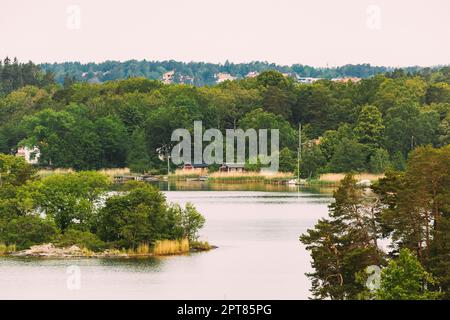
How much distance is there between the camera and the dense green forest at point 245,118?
248 ft

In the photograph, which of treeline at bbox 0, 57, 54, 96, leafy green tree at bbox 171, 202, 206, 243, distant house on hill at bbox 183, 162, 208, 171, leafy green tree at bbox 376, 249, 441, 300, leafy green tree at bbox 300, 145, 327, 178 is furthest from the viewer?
treeline at bbox 0, 57, 54, 96

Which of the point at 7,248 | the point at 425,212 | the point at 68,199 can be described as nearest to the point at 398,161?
the point at 68,199

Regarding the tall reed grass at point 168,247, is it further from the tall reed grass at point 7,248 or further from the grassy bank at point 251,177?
the grassy bank at point 251,177

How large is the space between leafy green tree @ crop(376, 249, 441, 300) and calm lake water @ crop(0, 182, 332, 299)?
19.8 ft

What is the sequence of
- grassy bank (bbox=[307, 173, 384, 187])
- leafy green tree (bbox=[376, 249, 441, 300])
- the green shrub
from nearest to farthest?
leafy green tree (bbox=[376, 249, 441, 300]), the green shrub, grassy bank (bbox=[307, 173, 384, 187])

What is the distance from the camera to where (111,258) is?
32.0 metres

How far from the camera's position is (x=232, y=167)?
76812 mm

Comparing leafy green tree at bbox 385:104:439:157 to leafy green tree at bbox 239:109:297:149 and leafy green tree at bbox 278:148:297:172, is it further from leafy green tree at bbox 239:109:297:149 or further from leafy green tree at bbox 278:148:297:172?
leafy green tree at bbox 278:148:297:172

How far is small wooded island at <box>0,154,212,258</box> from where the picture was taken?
3269cm

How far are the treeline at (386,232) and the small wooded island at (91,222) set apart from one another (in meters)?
7.81

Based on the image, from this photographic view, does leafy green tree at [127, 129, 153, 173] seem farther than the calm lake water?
Yes

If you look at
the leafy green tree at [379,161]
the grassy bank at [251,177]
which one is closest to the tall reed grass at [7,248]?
the grassy bank at [251,177]

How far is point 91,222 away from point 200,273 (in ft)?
17.1

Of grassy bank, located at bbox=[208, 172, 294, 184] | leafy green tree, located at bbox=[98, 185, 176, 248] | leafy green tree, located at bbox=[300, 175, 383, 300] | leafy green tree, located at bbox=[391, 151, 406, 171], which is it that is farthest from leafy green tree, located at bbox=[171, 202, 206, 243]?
leafy green tree, located at bbox=[391, 151, 406, 171]
